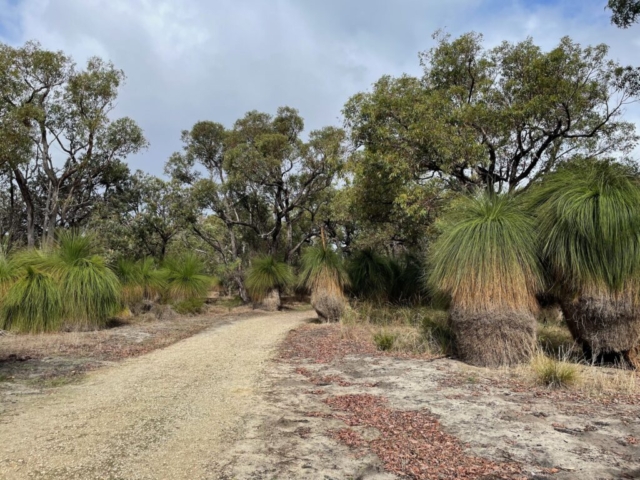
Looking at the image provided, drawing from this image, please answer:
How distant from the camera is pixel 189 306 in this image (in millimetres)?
16438

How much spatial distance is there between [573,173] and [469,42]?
665cm

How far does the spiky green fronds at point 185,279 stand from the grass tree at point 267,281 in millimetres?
1963

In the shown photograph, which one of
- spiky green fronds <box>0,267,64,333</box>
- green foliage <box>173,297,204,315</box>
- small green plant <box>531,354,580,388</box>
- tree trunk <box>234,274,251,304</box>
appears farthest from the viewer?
tree trunk <box>234,274,251,304</box>

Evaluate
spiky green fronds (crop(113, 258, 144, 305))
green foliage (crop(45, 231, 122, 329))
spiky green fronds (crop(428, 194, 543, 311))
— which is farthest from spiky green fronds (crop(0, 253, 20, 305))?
spiky green fronds (crop(428, 194, 543, 311))

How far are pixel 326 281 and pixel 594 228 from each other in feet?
25.4

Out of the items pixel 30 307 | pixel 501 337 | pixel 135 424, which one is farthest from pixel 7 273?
pixel 501 337

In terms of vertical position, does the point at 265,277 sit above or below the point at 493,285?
above

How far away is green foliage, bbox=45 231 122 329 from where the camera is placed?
35.6ft

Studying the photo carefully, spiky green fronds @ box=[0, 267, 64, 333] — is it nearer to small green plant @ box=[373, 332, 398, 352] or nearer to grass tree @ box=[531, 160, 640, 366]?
small green plant @ box=[373, 332, 398, 352]

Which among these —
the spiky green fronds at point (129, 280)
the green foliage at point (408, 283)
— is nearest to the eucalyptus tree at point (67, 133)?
the spiky green fronds at point (129, 280)

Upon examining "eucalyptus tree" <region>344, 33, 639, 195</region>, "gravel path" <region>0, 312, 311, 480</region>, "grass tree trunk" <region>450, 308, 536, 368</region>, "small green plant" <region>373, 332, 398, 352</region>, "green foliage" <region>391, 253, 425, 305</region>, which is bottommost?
"gravel path" <region>0, 312, 311, 480</region>

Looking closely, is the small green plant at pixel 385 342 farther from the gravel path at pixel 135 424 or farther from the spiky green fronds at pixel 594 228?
the spiky green fronds at pixel 594 228

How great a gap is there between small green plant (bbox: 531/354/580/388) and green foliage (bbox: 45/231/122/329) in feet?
33.5

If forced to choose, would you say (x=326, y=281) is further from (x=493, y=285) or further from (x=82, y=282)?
(x=493, y=285)
